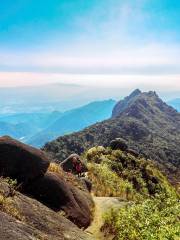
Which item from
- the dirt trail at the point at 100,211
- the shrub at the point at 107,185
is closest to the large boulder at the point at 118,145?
the shrub at the point at 107,185

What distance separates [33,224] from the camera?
604 inches

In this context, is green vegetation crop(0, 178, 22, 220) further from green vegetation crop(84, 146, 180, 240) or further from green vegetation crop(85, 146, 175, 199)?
green vegetation crop(85, 146, 175, 199)

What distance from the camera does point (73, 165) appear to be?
3656 centimetres

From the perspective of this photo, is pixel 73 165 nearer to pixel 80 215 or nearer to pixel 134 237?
pixel 80 215

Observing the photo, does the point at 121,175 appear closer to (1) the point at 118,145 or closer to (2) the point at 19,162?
(1) the point at 118,145

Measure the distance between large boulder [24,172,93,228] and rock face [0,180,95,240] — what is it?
87.6 inches

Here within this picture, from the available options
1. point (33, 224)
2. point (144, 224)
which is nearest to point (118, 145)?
point (144, 224)

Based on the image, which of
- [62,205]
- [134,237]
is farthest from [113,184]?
[134,237]

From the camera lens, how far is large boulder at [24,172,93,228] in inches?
802

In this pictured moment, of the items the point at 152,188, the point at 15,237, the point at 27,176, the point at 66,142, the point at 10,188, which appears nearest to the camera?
the point at 15,237

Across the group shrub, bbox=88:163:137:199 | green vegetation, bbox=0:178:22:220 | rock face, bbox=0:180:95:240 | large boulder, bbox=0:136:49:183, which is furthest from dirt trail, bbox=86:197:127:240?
green vegetation, bbox=0:178:22:220

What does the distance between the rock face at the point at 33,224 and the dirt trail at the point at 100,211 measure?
3.26 meters

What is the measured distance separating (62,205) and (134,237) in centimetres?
500

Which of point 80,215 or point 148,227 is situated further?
point 80,215
